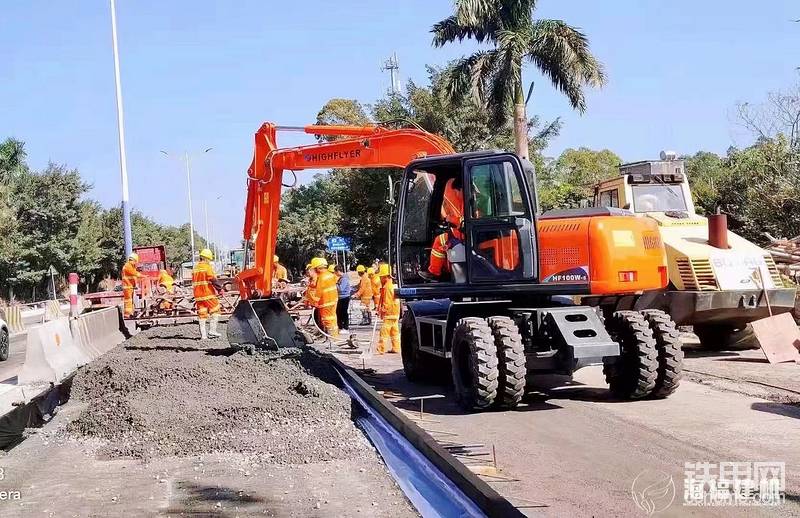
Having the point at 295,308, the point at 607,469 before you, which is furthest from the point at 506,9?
the point at 607,469

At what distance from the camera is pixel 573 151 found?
7400 cm

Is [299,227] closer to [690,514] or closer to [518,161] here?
[518,161]

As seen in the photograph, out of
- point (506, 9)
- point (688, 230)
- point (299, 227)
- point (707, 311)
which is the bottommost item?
point (707, 311)

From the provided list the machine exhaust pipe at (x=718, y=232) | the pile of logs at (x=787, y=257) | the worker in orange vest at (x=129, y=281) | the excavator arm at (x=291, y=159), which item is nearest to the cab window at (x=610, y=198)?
the machine exhaust pipe at (x=718, y=232)

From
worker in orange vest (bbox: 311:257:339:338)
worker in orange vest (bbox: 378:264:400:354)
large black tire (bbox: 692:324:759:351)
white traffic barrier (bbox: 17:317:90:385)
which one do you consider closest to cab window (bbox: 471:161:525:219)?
worker in orange vest (bbox: 311:257:339:338)

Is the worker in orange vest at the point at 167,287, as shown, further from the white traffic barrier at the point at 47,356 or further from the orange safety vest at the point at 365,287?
the white traffic barrier at the point at 47,356

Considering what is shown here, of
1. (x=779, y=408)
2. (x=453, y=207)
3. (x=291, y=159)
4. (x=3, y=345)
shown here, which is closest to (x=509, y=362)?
(x=453, y=207)

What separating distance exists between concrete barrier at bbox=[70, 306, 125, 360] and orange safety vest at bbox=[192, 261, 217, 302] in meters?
1.93

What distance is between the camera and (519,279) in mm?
9141

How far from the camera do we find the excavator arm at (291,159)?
11.7 m

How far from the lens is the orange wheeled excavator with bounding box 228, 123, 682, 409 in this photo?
343 inches

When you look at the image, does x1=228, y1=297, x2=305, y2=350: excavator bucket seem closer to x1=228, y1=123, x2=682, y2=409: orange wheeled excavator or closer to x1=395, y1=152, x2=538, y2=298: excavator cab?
x1=228, y1=123, x2=682, y2=409: orange wheeled excavator

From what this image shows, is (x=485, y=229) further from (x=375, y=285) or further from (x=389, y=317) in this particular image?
(x=375, y=285)

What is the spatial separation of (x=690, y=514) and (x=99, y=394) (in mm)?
7521
